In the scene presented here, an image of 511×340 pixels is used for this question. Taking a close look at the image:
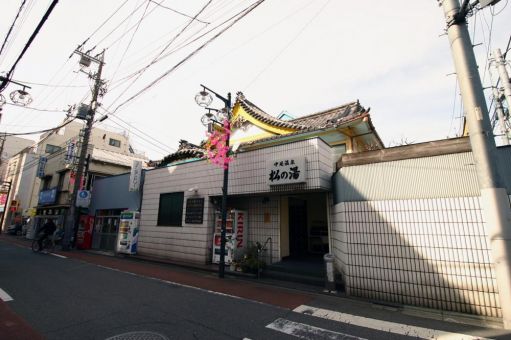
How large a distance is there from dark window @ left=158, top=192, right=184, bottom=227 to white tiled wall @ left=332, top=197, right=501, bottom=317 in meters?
9.21

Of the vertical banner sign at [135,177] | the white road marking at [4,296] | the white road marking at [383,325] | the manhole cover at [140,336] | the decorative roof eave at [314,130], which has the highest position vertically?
the decorative roof eave at [314,130]

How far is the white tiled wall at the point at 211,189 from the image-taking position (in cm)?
927

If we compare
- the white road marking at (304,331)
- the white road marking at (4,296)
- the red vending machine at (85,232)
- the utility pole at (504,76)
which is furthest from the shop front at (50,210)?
the utility pole at (504,76)

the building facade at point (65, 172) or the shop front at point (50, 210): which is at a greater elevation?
the building facade at point (65, 172)

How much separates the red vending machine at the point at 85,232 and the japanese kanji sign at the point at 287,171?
15.8m

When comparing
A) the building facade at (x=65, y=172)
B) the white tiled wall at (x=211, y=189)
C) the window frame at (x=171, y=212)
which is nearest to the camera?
the white tiled wall at (x=211, y=189)

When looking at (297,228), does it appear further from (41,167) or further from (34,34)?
(41,167)

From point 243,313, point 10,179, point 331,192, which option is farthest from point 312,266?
point 10,179

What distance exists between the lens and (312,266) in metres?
9.30

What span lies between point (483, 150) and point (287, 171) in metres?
5.53

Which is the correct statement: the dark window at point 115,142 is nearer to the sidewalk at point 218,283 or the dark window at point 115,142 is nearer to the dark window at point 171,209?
the dark window at point 171,209

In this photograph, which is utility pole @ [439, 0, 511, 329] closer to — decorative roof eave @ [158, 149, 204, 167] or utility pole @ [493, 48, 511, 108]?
utility pole @ [493, 48, 511, 108]

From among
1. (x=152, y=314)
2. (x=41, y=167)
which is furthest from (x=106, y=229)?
(x=41, y=167)

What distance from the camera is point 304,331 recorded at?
4.75 meters
